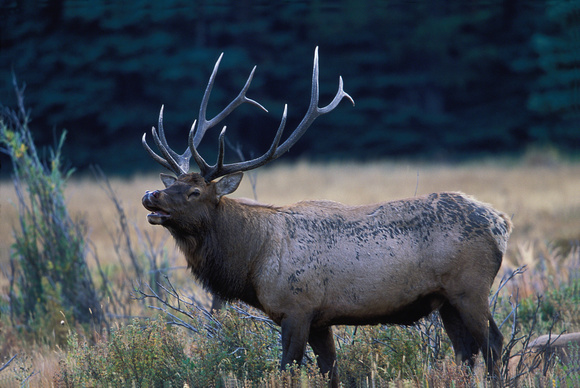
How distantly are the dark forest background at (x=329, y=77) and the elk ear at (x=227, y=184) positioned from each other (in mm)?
19920

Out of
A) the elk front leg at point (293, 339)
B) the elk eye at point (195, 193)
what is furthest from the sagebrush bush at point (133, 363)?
the elk eye at point (195, 193)

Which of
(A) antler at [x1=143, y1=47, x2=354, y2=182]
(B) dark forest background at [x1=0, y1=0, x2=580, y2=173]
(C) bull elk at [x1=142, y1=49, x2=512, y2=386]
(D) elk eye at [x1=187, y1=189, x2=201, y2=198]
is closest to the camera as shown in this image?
(C) bull elk at [x1=142, y1=49, x2=512, y2=386]

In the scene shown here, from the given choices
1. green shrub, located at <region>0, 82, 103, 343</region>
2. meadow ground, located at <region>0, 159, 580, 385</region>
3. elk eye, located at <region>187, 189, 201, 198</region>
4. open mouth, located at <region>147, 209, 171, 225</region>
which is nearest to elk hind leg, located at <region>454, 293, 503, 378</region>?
elk eye, located at <region>187, 189, 201, 198</region>

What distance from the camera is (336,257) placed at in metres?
5.02

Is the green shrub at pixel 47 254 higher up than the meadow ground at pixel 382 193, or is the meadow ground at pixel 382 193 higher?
the green shrub at pixel 47 254

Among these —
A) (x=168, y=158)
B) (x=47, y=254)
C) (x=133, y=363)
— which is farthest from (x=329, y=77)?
(x=133, y=363)

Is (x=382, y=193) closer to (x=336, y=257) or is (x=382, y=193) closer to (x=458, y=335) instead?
(x=458, y=335)

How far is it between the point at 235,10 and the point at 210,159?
20.3 ft

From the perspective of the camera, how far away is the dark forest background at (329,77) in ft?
88.4

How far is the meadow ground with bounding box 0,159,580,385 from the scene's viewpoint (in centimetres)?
1232

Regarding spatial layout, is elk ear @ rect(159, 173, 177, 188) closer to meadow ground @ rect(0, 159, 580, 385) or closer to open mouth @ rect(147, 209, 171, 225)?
open mouth @ rect(147, 209, 171, 225)

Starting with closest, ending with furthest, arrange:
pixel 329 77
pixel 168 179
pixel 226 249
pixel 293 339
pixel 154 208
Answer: pixel 293 339
pixel 154 208
pixel 226 249
pixel 168 179
pixel 329 77

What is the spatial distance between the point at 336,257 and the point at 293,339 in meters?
0.65

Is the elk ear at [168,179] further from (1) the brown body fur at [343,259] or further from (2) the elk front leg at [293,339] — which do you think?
(2) the elk front leg at [293,339]
